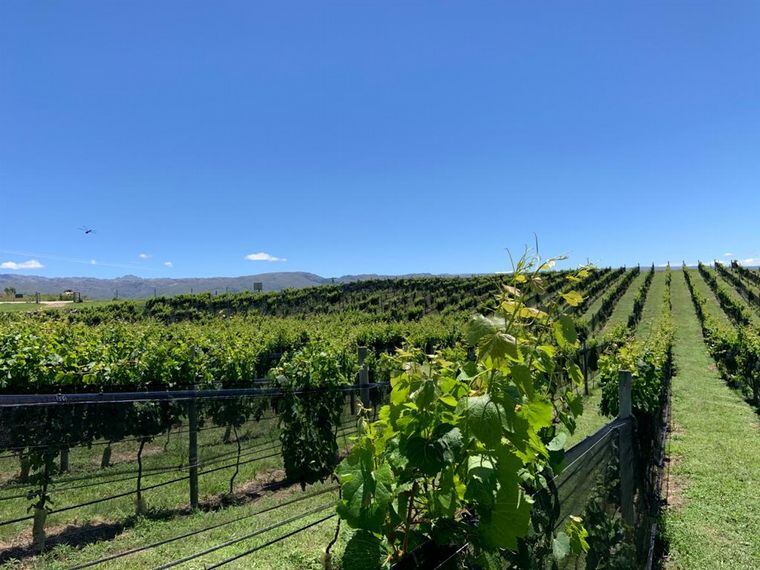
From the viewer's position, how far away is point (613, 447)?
3.01 metres

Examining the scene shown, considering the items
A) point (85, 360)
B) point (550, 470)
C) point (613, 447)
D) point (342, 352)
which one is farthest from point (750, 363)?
point (85, 360)

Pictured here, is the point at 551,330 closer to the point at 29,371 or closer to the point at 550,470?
the point at 550,470

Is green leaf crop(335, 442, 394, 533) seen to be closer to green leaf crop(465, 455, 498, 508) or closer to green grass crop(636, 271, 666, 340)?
green leaf crop(465, 455, 498, 508)

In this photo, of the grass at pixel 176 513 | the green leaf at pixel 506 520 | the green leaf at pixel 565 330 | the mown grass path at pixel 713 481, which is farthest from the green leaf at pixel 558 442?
the mown grass path at pixel 713 481

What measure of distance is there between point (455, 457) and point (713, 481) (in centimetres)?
751

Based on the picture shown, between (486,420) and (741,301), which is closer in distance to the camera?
(486,420)

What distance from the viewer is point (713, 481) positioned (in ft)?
21.9

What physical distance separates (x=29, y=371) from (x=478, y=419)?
7408 mm

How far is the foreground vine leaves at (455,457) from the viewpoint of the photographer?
45.8 inches

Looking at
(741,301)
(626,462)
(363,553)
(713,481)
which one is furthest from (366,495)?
(741,301)

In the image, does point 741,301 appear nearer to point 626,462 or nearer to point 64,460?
point 626,462

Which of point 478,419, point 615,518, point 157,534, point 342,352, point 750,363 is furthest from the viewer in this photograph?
point 750,363

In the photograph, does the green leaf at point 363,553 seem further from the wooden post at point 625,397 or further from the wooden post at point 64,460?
the wooden post at point 64,460

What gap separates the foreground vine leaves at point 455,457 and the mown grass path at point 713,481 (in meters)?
4.65
